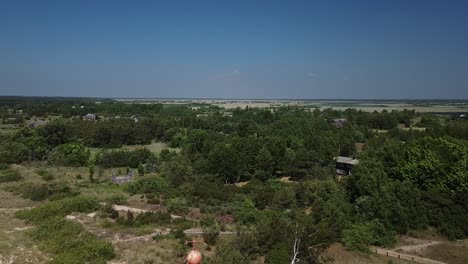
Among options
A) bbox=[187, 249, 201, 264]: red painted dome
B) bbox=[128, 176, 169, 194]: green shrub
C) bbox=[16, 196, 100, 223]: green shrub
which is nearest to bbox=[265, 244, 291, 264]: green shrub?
bbox=[187, 249, 201, 264]: red painted dome

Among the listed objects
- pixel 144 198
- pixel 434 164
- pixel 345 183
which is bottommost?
pixel 144 198

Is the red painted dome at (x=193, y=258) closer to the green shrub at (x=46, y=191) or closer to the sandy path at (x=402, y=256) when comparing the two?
the sandy path at (x=402, y=256)

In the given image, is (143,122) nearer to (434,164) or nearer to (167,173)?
(167,173)

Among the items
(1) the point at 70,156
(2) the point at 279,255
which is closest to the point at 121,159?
(1) the point at 70,156

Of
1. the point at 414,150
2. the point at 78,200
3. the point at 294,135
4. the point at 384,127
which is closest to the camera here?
the point at 78,200

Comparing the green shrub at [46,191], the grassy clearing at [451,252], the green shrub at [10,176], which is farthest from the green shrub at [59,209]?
the grassy clearing at [451,252]

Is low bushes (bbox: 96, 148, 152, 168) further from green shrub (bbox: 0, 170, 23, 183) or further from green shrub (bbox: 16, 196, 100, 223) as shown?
green shrub (bbox: 16, 196, 100, 223)

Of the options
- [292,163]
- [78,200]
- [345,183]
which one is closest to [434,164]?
[345,183]

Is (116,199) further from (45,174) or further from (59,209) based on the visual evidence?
(45,174)
